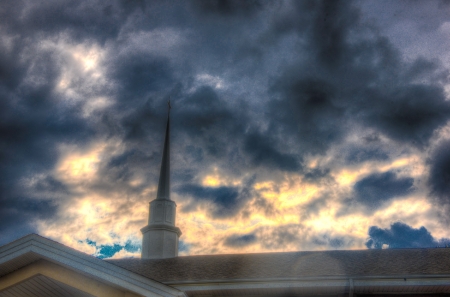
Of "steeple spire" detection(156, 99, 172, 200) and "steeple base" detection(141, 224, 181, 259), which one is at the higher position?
"steeple spire" detection(156, 99, 172, 200)

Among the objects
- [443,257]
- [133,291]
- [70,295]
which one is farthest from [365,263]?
[70,295]

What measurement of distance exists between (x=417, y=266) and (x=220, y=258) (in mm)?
6773

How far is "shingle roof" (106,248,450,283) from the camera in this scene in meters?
12.2

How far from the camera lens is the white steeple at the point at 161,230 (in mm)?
19844

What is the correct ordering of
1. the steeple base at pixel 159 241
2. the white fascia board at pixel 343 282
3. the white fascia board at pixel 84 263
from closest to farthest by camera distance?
the white fascia board at pixel 84 263
the white fascia board at pixel 343 282
the steeple base at pixel 159 241

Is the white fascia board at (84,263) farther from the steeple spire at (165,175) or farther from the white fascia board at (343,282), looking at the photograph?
the steeple spire at (165,175)

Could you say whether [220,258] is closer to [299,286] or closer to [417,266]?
[299,286]

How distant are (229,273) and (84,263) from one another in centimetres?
507

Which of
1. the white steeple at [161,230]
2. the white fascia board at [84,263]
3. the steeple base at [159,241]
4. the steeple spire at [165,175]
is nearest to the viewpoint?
the white fascia board at [84,263]

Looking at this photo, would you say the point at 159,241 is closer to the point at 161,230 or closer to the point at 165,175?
the point at 161,230

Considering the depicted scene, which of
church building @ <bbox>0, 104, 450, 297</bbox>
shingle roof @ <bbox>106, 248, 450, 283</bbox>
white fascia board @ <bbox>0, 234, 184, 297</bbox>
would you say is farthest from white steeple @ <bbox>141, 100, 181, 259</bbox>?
white fascia board @ <bbox>0, 234, 184, 297</bbox>

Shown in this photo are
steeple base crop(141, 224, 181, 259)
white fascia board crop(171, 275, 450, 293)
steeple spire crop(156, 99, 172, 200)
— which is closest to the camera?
white fascia board crop(171, 275, 450, 293)

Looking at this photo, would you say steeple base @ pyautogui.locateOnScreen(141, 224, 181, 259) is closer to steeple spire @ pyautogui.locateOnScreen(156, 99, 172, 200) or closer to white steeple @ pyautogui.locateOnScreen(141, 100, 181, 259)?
Answer: white steeple @ pyautogui.locateOnScreen(141, 100, 181, 259)

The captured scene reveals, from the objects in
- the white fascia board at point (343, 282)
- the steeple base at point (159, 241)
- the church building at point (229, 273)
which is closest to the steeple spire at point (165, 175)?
the steeple base at point (159, 241)
